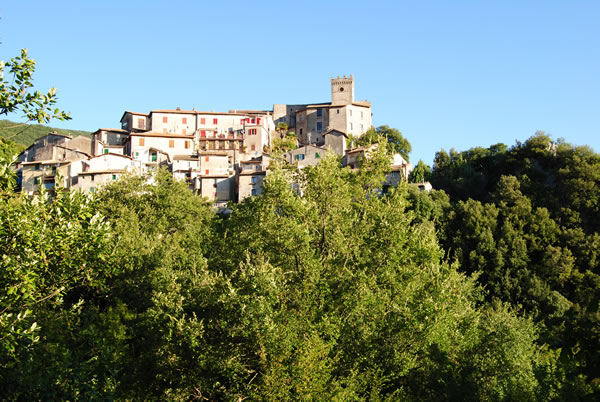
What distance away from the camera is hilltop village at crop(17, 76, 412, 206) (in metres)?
82.1

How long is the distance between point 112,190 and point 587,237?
4817 centimetres

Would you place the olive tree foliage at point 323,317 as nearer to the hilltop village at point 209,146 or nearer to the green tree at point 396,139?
the hilltop village at point 209,146

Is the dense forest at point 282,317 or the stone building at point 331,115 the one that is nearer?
the dense forest at point 282,317

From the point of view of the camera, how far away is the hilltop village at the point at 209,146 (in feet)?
269

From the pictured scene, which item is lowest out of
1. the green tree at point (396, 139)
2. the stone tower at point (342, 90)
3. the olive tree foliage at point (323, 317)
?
the olive tree foliage at point (323, 317)

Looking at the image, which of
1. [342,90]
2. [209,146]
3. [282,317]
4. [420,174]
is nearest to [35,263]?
[282,317]

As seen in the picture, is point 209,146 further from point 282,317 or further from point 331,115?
point 282,317

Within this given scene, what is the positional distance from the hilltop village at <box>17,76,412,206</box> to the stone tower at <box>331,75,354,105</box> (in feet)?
0.54

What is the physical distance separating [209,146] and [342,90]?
2684cm

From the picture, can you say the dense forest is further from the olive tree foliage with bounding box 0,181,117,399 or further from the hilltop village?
the hilltop village

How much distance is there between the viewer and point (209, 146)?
94.2m

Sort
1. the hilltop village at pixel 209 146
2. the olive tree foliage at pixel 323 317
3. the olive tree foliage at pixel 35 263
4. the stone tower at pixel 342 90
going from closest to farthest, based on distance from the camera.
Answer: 1. the olive tree foliage at pixel 35 263
2. the olive tree foliage at pixel 323 317
3. the hilltop village at pixel 209 146
4. the stone tower at pixel 342 90

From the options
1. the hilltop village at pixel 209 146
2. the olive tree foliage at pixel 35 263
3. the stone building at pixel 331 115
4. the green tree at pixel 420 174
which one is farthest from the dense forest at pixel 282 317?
the stone building at pixel 331 115

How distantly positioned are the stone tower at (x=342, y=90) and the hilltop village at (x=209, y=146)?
16cm
